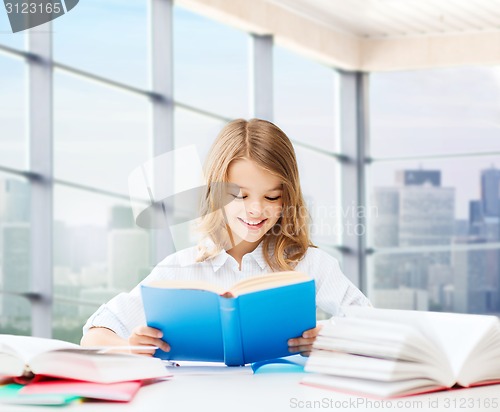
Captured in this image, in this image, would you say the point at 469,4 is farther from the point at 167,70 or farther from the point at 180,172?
the point at 180,172

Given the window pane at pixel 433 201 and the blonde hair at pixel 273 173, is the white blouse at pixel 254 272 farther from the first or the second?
the window pane at pixel 433 201

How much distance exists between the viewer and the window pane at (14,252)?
505cm

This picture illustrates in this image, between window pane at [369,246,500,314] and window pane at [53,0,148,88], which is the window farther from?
window pane at [53,0,148,88]

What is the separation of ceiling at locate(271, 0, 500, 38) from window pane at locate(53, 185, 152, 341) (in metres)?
2.40

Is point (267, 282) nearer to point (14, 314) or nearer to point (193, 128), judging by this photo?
point (14, 314)

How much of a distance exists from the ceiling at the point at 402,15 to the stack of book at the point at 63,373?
5932 millimetres

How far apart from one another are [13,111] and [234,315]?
12.2ft

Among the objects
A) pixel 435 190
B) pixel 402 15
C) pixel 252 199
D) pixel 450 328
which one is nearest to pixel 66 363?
pixel 450 328

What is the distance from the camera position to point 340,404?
4.45 feet

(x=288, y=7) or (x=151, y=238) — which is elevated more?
(x=288, y=7)

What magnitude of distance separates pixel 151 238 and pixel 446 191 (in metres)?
3.30

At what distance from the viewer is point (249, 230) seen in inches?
92.7

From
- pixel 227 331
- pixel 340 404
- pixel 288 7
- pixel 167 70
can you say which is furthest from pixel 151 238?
pixel 340 404

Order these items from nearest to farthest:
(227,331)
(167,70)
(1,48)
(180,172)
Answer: (227,331)
(180,172)
(1,48)
(167,70)
